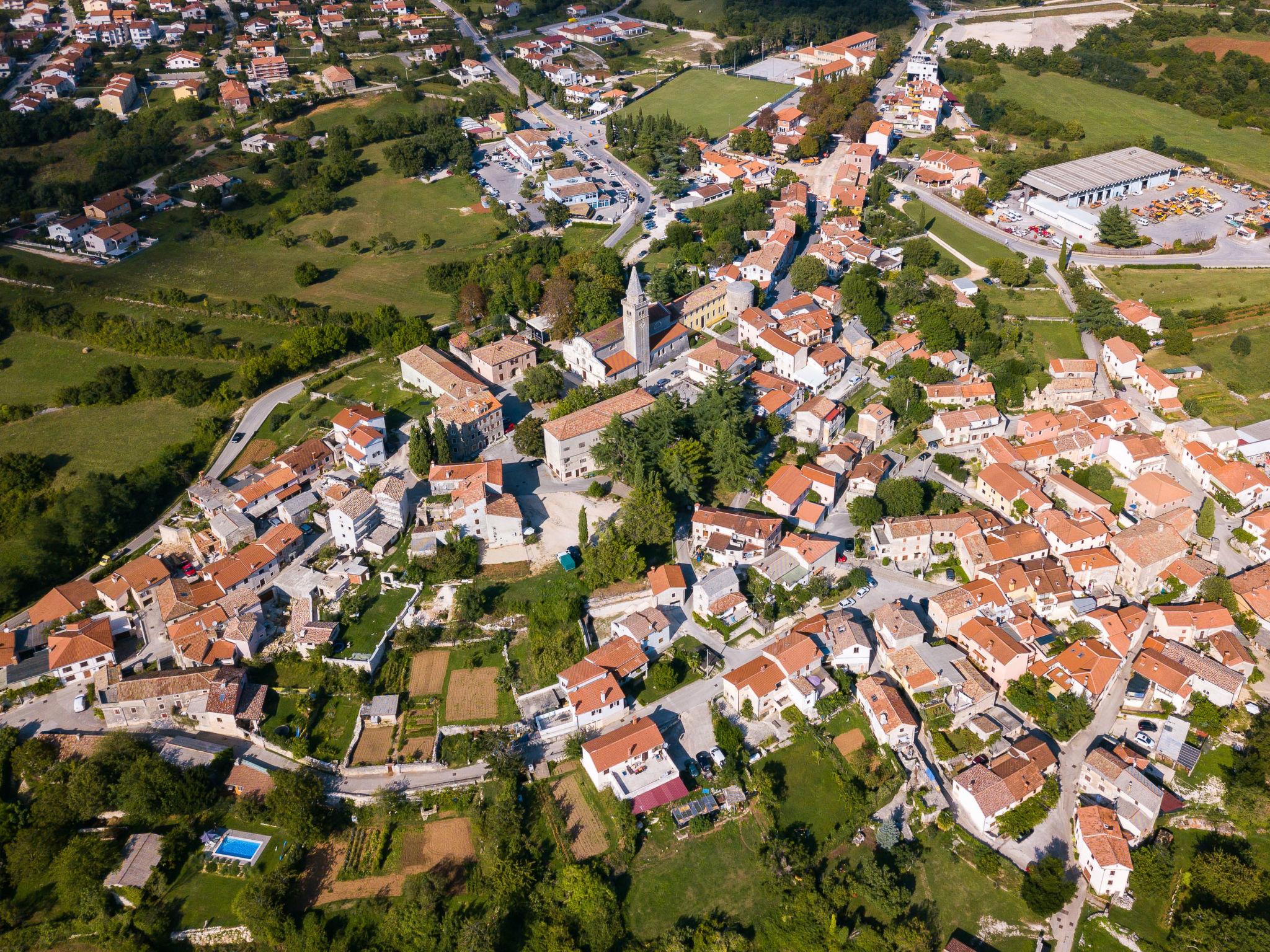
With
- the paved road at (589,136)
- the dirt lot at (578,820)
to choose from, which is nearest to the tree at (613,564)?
the dirt lot at (578,820)

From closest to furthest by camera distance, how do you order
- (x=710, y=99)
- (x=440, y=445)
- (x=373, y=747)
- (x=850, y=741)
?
(x=850, y=741)
(x=373, y=747)
(x=440, y=445)
(x=710, y=99)

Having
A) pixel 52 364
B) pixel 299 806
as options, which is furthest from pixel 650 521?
pixel 52 364

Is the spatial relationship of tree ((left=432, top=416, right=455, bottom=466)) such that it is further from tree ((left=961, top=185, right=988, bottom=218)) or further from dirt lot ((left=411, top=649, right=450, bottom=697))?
tree ((left=961, top=185, right=988, bottom=218))

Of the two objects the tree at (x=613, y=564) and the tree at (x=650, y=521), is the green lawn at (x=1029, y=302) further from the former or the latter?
the tree at (x=613, y=564)

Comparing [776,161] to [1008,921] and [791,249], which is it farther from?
[1008,921]

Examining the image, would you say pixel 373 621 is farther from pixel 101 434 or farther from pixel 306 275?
pixel 306 275

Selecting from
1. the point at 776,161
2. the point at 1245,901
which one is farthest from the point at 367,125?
the point at 1245,901
